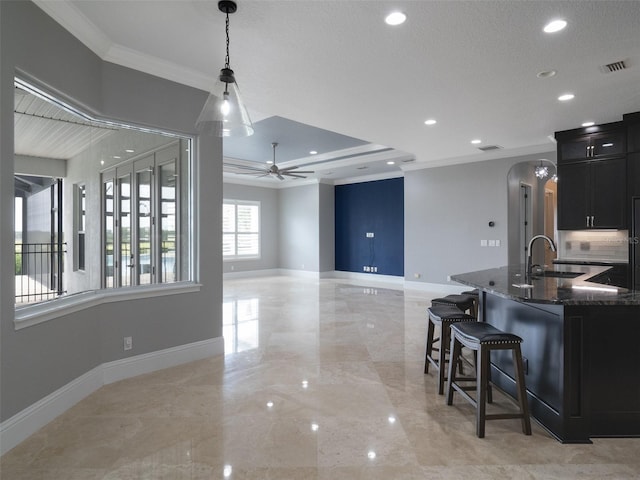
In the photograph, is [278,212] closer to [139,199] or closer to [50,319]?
[139,199]

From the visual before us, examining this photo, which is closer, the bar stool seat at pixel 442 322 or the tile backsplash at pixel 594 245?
the bar stool seat at pixel 442 322

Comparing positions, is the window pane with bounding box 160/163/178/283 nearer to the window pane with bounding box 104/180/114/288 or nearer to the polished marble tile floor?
the window pane with bounding box 104/180/114/288

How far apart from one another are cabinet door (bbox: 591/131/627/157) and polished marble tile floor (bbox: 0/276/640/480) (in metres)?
4.32

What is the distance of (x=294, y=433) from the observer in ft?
8.13

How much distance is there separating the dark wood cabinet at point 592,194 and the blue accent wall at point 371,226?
4.30 metres

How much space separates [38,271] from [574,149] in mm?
7043

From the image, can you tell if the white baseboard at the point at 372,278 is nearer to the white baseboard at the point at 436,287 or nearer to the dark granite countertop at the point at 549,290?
the white baseboard at the point at 436,287

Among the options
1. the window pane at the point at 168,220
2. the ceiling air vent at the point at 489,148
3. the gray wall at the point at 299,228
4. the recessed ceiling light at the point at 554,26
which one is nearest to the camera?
the recessed ceiling light at the point at 554,26

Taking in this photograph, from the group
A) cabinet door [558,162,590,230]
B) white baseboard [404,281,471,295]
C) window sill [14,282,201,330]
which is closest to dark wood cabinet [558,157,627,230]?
cabinet door [558,162,590,230]

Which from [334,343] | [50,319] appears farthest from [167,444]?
[334,343]

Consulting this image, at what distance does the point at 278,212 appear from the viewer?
1231cm

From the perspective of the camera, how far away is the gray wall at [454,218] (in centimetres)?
743

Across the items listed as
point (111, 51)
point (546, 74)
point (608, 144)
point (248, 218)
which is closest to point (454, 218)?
point (608, 144)

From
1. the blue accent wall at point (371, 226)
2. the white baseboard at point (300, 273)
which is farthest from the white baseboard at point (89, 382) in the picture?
the white baseboard at point (300, 273)
